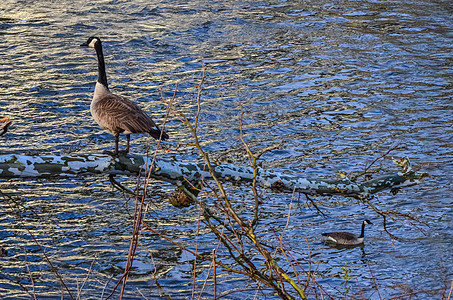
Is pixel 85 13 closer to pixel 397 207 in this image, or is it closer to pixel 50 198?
pixel 50 198

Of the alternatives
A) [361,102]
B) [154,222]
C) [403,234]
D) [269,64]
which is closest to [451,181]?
[403,234]

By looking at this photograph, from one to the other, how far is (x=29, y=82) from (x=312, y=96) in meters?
7.57

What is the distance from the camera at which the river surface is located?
9258 mm

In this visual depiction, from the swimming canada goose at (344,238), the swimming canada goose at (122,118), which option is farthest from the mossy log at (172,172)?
the swimming canada goose at (344,238)

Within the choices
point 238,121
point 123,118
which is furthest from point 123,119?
point 238,121

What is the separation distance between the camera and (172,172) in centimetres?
711

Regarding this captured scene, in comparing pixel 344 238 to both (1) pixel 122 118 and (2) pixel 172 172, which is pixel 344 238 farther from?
(1) pixel 122 118

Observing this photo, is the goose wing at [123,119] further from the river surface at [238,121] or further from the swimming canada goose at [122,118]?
the river surface at [238,121]

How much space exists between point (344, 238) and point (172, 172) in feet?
12.5

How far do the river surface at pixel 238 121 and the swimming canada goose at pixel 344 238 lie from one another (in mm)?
162

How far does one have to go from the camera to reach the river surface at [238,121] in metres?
9.26

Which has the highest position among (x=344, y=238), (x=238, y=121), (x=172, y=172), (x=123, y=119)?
(x=123, y=119)

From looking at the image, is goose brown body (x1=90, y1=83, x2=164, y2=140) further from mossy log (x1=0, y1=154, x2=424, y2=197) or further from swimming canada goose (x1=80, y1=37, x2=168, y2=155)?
mossy log (x1=0, y1=154, x2=424, y2=197)

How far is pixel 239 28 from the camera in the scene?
22.4 metres
